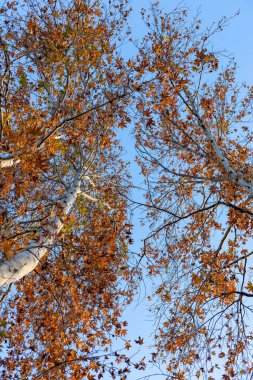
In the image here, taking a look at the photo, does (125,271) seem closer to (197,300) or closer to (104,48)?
(197,300)

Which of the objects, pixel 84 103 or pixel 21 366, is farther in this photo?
pixel 84 103

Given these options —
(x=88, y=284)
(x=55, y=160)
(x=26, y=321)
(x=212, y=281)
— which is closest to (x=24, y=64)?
(x=55, y=160)

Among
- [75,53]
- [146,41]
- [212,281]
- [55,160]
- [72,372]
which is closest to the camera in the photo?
[72,372]

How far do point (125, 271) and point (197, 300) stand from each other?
1.63 m

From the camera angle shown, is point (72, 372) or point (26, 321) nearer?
point (72, 372)

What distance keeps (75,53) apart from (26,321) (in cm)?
582

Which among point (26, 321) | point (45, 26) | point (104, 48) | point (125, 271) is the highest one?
point (104, 48)

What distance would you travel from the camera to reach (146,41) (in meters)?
7.84

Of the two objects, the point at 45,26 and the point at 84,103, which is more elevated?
the point at 45,26

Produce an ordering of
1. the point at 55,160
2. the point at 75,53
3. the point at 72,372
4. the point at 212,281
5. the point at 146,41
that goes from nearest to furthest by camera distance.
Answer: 1. the point at 72,372
2. the point at 212,281
3. the point at 75,53
4. the point at 146,41
5. the point at 55,160

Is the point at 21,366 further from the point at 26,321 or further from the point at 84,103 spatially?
the point at 84,103

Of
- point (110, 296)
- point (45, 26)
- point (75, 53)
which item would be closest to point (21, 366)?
point (110, 296)

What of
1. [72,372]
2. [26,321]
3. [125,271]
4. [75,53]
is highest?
[75,53]

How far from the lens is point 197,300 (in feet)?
20.0
